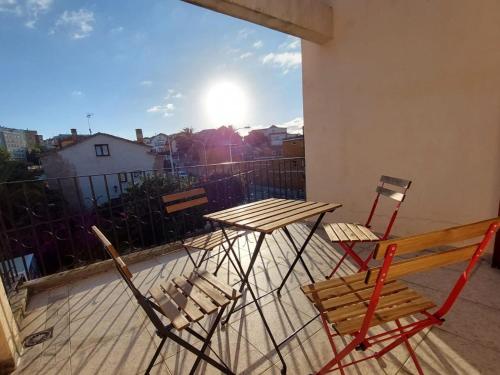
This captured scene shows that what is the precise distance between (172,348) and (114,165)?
20.5 meters

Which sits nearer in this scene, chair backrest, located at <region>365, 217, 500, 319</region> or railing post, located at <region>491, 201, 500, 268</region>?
chair backrest, located at <region>365, 217, 500, 319</region>

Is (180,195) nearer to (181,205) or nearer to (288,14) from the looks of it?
(181,205)

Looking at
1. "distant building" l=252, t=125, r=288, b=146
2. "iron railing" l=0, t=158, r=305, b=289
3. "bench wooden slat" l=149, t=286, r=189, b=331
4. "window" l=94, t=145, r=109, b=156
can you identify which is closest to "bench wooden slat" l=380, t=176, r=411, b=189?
"bench wooden slat" l=149, t=286, r=189, b=331

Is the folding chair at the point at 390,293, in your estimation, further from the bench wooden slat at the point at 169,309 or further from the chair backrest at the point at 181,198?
the chair backrest at the point at 181,198

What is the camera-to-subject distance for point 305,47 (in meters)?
3.85

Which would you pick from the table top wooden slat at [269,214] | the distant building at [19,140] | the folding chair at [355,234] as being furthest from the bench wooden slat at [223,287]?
the distant building at [19,140]

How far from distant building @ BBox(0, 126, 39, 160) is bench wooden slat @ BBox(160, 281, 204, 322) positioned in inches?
1272

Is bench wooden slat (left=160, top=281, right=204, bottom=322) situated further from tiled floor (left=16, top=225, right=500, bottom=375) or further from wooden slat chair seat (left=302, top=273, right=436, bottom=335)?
wooden slat chair seat (left=302, top=273, right=436, bottom=335)

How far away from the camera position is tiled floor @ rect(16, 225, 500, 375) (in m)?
1.47

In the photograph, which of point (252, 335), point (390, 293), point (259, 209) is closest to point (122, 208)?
point (259, 209)

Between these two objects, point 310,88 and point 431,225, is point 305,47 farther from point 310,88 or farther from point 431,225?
point 431,225

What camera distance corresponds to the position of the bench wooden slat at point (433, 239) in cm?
87

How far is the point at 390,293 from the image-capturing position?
1346mm

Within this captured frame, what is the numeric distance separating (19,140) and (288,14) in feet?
127
